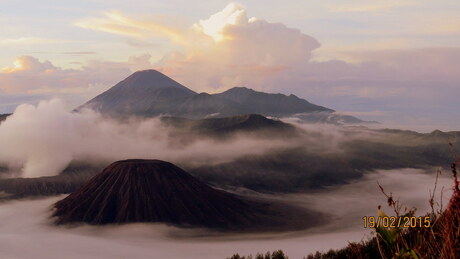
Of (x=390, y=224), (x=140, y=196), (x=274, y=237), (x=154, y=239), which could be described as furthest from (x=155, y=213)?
(x=390, y=224)

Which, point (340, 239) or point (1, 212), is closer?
point (340, 239)

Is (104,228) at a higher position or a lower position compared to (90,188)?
lower

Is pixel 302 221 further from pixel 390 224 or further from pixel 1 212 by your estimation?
pixel 390 224

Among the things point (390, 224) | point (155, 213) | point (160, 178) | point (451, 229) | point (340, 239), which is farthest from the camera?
point (160, 178)

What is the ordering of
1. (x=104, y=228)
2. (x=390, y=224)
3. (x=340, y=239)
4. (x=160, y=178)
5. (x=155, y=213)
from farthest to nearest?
1. (x=160, y=178)
2. (x=155, y=213)
3. (x=104, y=228)
4. (x=340, y=239)
5. (x=390, y=224)
